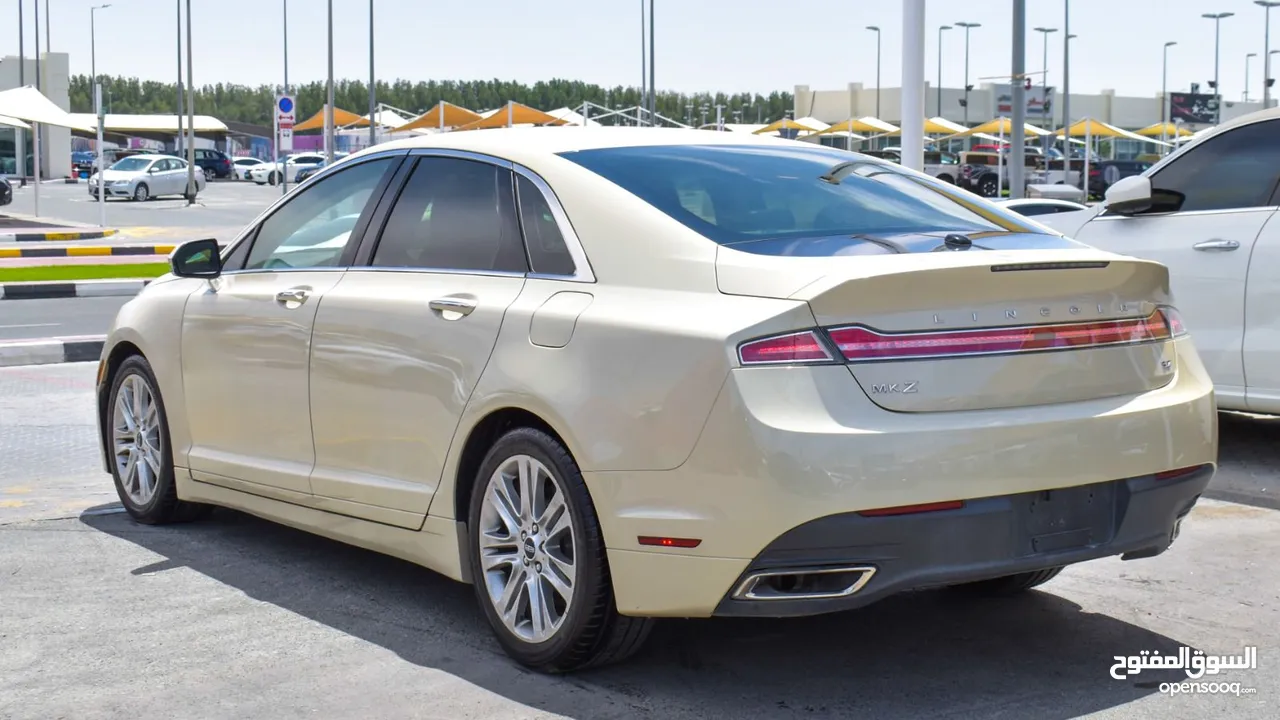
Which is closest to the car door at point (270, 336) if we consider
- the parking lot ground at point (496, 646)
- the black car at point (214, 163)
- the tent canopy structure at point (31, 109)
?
the parking lot ground at point (496, 646)

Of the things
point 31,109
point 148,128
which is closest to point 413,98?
point 148,128

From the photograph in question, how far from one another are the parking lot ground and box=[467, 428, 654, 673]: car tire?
106 millimetres

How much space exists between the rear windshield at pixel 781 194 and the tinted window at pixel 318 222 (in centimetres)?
98

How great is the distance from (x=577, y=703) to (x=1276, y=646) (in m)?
2.00

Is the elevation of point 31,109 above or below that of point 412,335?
above

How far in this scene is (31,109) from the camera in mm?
36250

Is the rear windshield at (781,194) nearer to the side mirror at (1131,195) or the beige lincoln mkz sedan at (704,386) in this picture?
the beige lincoln mkz sedan at (704,386)

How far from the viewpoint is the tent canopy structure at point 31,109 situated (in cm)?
3531

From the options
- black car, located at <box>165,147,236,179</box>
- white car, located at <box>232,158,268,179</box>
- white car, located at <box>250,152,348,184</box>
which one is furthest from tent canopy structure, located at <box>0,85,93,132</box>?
black car, located at <box>165,147,236,179</box>

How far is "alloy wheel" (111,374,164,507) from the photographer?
5.93 metres

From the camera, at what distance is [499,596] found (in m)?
4.20

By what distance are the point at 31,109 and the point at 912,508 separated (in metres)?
36.4

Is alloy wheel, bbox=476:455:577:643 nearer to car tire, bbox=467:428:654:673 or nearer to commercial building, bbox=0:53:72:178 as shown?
car tire, bbox=467:428:654:673

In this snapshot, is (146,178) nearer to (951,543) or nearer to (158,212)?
(158,212)
